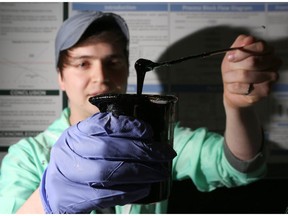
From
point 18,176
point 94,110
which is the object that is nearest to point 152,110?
point 94,110

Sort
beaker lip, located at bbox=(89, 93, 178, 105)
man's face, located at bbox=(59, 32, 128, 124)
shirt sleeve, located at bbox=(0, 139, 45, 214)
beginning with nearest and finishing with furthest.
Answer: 1. beaker lip, located at bbox=(89, 93, 178, 105)
2. shirt sleeve, located at bbox=(0, 139, 45, 214)
3. man's face, located at bbox=(59, 32, 128, 124)

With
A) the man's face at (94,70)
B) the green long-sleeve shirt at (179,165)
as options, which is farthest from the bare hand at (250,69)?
the man's face at (94,70)

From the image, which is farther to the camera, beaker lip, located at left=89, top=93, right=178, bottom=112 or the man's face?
the man's face

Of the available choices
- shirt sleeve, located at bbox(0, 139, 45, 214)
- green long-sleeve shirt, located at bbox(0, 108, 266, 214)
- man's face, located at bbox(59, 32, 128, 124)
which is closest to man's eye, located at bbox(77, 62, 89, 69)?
man's face, located at bbox(59, 32, 128, 124)

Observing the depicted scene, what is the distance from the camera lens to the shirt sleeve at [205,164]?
32.3 inches

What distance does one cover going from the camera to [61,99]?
38.8 inches

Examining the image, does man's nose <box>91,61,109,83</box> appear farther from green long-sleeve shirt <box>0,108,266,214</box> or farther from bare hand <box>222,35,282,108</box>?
bare hand <box>222,35,282,108</box>

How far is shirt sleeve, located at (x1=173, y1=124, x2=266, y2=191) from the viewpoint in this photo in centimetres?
82

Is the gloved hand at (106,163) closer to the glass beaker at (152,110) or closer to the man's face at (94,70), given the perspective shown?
the glass beaker at (152,110)

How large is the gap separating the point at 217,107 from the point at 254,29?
0.27 meters

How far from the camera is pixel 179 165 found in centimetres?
91

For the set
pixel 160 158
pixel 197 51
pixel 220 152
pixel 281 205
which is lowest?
pixel 281 205

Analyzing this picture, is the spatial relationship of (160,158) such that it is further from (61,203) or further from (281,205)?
(281,205)

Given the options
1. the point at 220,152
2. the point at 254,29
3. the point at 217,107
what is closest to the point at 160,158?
the point at 220,152
